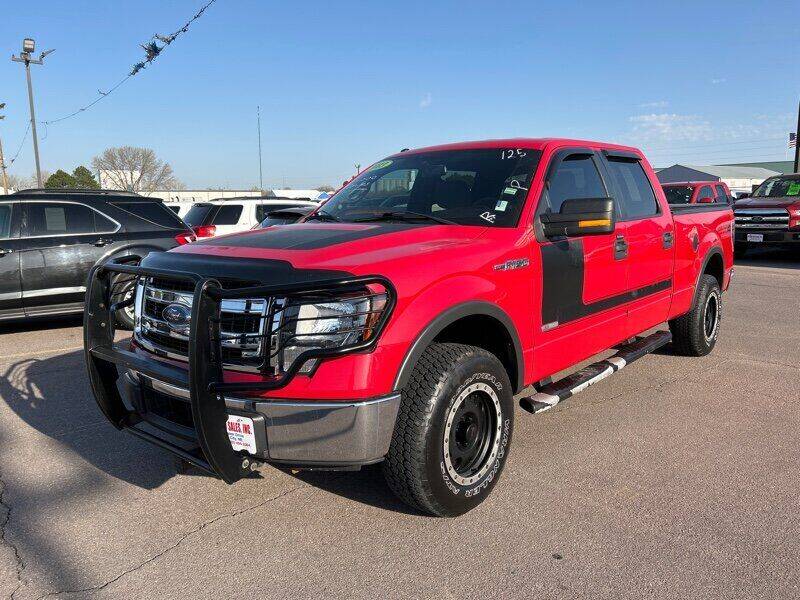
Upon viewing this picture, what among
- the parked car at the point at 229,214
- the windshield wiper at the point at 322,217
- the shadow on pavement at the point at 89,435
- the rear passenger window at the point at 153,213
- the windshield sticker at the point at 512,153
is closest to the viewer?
the shadow on pavement at the point at 89,435

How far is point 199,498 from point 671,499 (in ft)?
8.24

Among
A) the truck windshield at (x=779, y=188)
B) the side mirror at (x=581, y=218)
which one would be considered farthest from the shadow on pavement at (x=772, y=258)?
the side mirror at (x=581, y=218)

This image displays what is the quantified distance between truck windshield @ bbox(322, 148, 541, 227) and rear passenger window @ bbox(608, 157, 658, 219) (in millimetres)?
1023

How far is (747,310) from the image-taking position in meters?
8.85

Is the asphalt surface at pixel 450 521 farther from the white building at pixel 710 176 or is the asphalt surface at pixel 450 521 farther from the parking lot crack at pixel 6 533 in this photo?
the white building at pixel 710 176

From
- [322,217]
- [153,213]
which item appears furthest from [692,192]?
[322,217]

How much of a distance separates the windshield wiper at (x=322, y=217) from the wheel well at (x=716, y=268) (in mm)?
3968

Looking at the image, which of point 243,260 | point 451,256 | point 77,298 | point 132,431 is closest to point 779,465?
point 451,256

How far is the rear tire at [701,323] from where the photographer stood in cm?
589

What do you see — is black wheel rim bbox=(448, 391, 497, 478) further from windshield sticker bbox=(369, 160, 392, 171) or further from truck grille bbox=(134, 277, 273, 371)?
windshield sticker bbox=(369, 160, 392, 171)

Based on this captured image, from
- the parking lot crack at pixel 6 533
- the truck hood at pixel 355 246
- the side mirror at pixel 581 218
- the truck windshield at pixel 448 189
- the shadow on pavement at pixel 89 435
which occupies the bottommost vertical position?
the parking lot crack at pixel 6 533

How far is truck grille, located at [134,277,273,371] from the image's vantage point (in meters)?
2.76

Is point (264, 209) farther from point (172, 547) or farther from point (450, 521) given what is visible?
point (450, 521)

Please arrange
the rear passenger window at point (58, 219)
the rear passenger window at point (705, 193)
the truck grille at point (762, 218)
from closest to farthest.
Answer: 1. the rear passenger window at point (58, 219)
2. the truck grille at point (762, 218)
3. the rear passenger window at point (705, 193)
